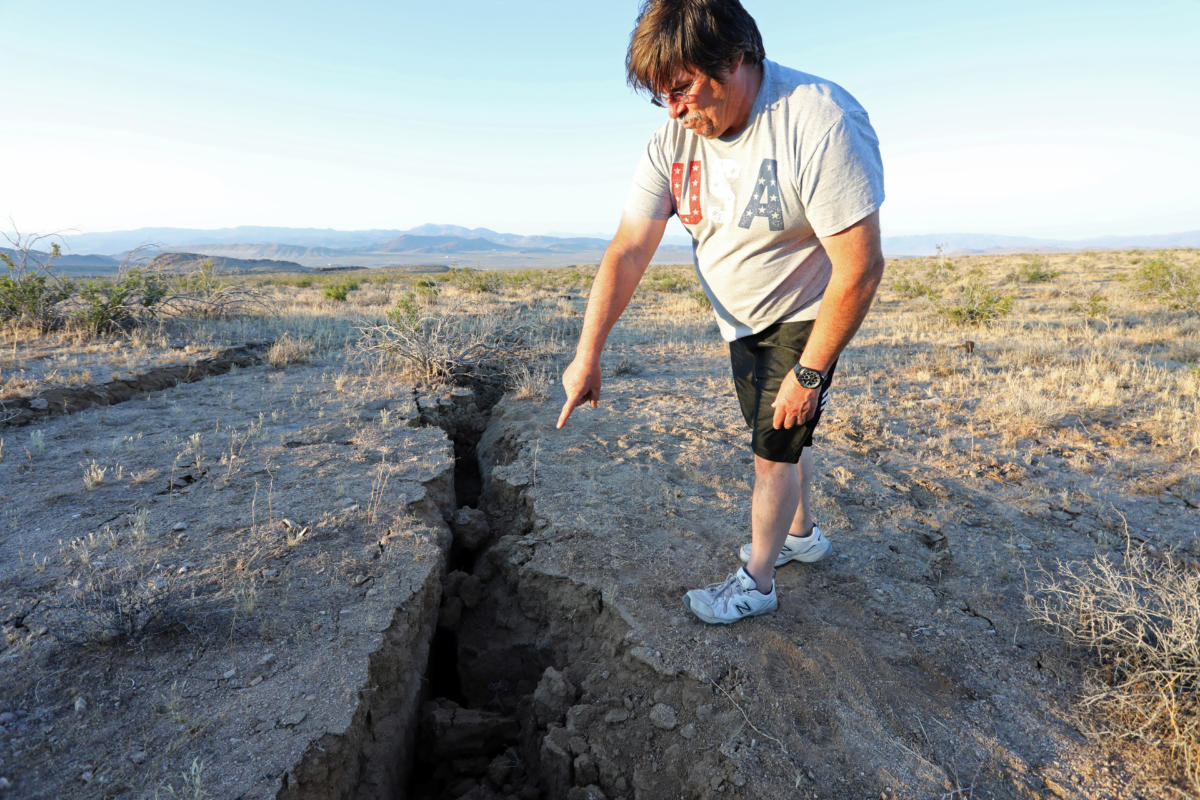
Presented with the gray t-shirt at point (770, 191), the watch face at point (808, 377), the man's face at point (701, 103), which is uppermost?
the man's face at point (701, 103)

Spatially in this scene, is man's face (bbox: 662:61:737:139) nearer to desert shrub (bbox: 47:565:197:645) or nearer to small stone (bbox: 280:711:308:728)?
small stone (bbox: 280:711:308:728)

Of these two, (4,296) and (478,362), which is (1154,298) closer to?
(478,362)

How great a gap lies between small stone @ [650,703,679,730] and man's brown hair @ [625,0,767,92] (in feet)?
6.00

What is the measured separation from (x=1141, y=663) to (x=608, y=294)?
2.06 metres

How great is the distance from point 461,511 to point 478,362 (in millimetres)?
2455

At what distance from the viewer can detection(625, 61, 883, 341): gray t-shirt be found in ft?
5.06

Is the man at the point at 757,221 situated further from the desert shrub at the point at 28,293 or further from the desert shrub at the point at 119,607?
the desert shrub at the point at 28,293

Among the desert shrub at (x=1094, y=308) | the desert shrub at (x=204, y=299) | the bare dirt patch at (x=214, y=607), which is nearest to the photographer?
the bare dirt patch at (x=214, y=607)

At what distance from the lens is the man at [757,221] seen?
1557 millimetres

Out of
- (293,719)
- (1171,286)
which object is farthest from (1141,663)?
(1171,286)

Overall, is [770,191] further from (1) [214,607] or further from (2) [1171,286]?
(2) [1171,286]

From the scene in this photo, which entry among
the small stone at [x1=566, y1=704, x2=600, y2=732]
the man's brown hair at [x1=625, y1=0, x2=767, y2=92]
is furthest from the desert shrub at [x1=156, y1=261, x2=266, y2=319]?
the man's brown hair at [x1=625, y1=0, x2=767, y2=92]

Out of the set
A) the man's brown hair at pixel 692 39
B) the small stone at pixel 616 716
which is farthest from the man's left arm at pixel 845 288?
the small stone at pixel 616 716

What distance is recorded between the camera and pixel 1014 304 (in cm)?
1134
